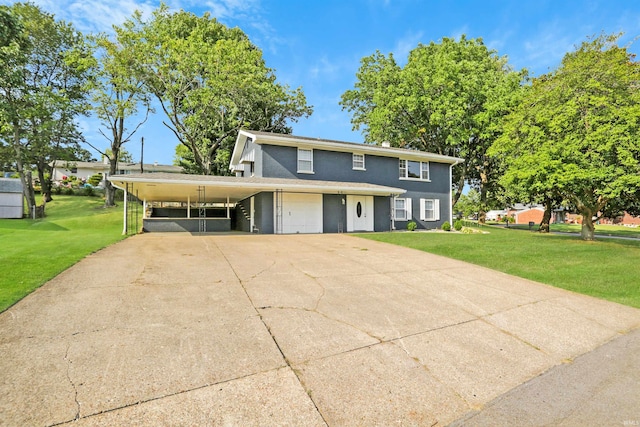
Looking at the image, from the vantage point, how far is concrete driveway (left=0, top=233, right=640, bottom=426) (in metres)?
2.46

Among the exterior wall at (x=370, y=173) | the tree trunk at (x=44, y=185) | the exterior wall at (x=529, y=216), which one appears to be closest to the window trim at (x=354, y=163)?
the exterior wall at (x=370, y=173)

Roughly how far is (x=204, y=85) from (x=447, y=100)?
21746mm

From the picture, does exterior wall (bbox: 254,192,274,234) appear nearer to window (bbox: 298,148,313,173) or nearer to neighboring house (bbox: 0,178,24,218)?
window (bbox: 298,148,313,173)

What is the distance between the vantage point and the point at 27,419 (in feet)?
7.20

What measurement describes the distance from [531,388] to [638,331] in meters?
3.20

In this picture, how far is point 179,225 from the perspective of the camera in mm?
17922

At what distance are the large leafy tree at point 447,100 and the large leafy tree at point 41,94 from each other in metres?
27.3

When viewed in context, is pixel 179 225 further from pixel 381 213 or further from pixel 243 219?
pixel 381 213

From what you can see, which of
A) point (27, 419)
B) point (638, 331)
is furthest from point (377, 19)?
point (27, 419)

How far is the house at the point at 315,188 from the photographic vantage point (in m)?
16.2

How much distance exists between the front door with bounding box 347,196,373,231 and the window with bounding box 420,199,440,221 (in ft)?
16.4

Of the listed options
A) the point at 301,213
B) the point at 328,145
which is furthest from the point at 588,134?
the point at 301,213

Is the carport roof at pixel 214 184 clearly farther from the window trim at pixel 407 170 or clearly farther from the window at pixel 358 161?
the window trim at pixel 407 170

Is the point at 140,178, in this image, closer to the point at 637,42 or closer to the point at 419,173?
the point at 419,173
